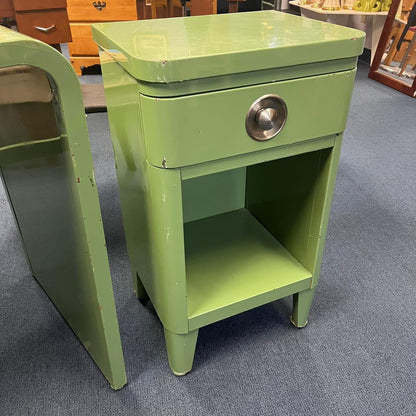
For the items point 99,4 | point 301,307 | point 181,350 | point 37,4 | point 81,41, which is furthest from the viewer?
point 81,41

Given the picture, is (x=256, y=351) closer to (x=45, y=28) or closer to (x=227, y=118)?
(x=227, y=118)

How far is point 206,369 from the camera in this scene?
3.01ft

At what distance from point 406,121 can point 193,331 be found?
1.82 meters

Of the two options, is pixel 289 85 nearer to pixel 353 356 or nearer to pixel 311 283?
pixel 311 283

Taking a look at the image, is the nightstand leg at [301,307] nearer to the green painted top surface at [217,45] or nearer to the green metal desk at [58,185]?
the green metal desk at [58,185]

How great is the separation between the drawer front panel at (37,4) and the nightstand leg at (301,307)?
1319 millimetres

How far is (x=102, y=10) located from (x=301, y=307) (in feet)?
7.55

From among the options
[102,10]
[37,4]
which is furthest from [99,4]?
[37,4]

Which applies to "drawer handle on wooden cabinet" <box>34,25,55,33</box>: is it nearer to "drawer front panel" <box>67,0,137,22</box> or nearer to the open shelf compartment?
the open shelf compartment

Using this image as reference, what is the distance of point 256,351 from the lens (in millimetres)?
958

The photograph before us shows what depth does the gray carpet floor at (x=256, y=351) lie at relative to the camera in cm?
85

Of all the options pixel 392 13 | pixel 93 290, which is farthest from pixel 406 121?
pixel 93 290

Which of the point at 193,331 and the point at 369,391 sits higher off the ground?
the point at 193,331

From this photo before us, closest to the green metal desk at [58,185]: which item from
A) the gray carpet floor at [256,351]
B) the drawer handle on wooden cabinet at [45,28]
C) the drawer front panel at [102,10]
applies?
the gray carpet floor at [256,351]
